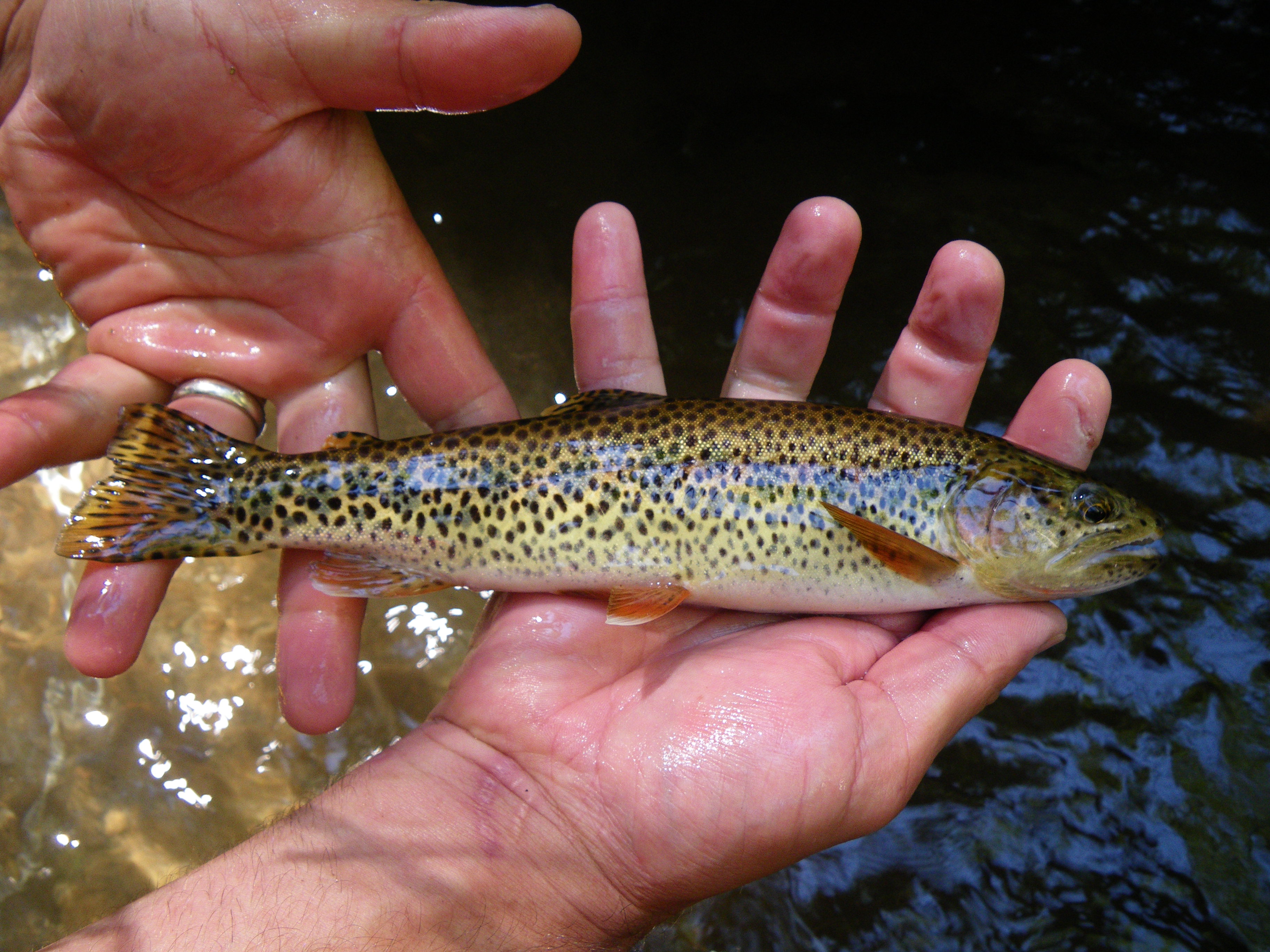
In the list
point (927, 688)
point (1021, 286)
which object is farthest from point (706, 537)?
point (1021, 286)

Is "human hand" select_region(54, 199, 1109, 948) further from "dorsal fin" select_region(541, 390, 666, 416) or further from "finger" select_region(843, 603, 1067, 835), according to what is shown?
"dorsal fin" select_region(541, 390, 666, 416)

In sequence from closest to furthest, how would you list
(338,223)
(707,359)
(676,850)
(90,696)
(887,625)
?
(676,850), (887,625), (338,223), (90,696), (707,359)

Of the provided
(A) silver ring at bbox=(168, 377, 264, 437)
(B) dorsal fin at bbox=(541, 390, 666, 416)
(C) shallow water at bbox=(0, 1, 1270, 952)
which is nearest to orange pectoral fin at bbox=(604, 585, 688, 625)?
(B) dorsal fin at bbox=(541, 390, 666, 416)

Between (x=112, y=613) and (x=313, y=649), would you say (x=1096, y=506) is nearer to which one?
(x=313, y=649)

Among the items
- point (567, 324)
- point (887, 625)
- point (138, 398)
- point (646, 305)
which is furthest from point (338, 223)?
point (887, 625)

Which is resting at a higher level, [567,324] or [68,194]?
[68,194]

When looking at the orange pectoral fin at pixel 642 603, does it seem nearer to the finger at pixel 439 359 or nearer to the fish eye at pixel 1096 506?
the finger at pixel 439 359

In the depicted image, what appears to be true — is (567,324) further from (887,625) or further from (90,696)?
(90,696)
